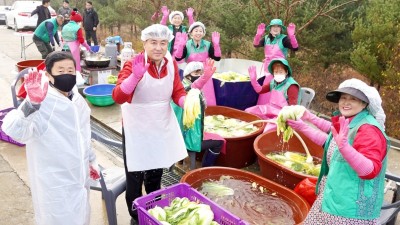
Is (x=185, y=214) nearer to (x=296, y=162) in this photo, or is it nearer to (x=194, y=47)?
(x=296, y=162)

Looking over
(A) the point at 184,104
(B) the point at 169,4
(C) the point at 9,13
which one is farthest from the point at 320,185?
(C) the point at 9,13

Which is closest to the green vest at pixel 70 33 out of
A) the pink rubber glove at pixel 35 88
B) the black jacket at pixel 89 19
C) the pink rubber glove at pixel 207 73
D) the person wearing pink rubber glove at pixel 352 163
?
the black jacket at pixel 89 19

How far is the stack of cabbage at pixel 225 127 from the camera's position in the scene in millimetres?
5695

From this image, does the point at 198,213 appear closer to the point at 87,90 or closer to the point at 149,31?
the point at 149,31

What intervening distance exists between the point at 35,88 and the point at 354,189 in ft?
7.29

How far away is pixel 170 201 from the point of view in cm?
340

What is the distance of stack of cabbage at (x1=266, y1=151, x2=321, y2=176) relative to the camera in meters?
4.68

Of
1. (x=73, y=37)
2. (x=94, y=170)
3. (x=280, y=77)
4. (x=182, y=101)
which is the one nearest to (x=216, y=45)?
(x=280, y=77)

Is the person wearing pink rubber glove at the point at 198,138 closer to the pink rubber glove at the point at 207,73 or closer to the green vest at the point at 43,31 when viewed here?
the pink rubber glove at the point at 207,73

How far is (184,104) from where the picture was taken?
11.5ft

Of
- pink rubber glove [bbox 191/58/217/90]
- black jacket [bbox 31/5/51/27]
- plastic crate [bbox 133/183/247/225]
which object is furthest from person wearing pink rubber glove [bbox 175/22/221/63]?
black jacket [bbox 31/5/51/27]

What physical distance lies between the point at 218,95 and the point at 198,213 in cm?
405

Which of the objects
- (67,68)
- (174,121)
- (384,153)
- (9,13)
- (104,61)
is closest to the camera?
(384,153)

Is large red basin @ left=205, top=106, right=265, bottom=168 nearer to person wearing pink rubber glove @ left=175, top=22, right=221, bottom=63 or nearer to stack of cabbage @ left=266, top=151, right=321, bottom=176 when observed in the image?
stack of cabbage @ left=266, top=151, right=321, bottom=176
